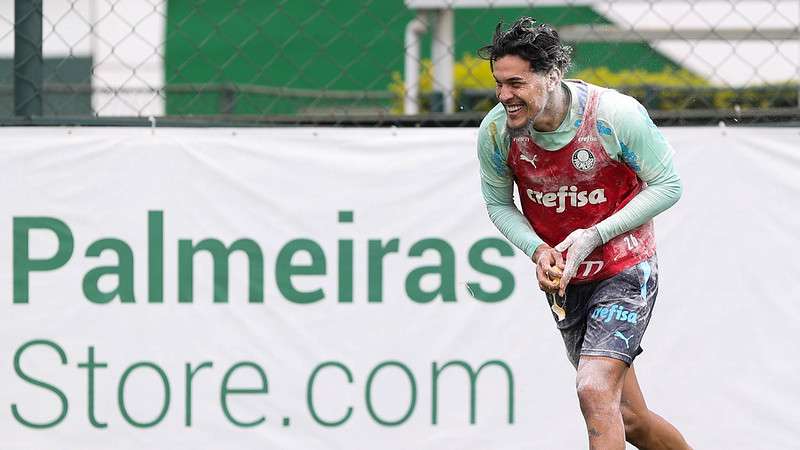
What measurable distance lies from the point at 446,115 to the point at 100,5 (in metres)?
8.46

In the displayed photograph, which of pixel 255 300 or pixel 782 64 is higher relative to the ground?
pixel 782 64

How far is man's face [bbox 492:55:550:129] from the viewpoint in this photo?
3.90 m

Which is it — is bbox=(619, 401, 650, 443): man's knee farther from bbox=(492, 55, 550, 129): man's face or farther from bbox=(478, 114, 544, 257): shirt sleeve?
bbox=(492, 55, 550, 129): man's face

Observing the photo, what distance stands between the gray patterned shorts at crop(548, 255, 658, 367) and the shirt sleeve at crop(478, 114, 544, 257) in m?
0.29

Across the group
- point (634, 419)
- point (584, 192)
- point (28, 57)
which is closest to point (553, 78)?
point (584, 192)

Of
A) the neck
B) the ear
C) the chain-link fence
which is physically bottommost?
the neck

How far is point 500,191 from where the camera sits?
4.34m

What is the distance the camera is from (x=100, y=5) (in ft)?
42.4

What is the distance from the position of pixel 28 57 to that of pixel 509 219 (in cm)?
246

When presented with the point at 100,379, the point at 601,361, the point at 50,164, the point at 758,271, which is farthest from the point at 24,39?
the point at 758,271

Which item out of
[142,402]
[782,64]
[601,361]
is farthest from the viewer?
[782,64]

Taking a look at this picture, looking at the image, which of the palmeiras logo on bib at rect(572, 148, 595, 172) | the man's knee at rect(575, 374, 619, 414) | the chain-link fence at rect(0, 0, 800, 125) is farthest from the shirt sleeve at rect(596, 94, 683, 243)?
the chain-link fence at rect(0, 0, 800, 125)

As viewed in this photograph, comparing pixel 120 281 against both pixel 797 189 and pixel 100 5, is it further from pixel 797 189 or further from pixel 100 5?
pixel 100 5

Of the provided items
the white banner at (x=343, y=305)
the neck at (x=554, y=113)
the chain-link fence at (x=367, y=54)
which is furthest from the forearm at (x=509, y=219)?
the chain-link fence at (x=367, y=54)
